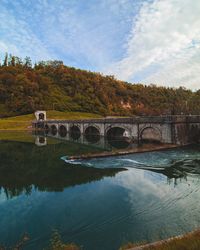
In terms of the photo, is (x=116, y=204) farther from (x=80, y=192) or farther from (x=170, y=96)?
(x=170, y=96)

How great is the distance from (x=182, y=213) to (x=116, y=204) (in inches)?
228

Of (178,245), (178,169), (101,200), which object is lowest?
(101,200)

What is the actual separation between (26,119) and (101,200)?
362 feet

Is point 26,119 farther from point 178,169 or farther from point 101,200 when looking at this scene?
point 101,200

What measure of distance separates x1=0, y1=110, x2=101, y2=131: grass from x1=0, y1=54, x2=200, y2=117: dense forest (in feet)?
25.5

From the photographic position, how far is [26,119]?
12550cm

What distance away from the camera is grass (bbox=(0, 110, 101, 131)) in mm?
108938

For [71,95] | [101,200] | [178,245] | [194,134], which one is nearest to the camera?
[178,245]

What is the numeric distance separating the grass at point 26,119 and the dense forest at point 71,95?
7.76 metres

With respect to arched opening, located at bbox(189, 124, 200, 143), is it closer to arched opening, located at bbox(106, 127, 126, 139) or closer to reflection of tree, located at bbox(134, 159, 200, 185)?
reflection of tree, located at bbox(134, 159, 200, 185)

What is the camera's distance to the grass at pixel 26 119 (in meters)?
109

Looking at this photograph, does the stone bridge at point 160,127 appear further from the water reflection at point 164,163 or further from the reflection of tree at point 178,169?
the reflection of tree at point 178,169

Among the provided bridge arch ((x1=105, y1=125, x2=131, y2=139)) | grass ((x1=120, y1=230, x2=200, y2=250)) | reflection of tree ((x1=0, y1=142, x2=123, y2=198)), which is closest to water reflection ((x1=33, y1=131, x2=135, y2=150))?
bridge arch ((x1=105, y1=125, x2=131, y2=139))

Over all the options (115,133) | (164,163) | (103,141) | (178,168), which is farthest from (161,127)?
(115,133)
